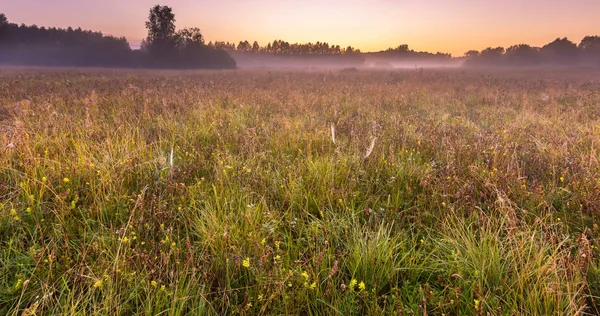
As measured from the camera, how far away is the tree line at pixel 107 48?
192 feet

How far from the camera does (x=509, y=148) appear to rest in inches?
157

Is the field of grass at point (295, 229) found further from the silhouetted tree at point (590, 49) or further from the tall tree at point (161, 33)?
the silhouetted tree at point (590, 49)

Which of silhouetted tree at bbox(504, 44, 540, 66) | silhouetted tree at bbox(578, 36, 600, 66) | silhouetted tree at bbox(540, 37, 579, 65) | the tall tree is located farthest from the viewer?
silhouetted tree at bbox(504, 44, 540, 66)

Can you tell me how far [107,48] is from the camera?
2477 inches

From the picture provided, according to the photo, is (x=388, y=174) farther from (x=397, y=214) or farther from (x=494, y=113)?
(x=494, y=113)

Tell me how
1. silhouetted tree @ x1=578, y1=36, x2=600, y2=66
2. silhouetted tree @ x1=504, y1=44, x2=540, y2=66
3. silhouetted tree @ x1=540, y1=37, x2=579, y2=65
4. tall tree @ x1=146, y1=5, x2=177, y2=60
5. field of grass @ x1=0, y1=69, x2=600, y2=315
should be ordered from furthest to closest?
silhouetted tree @ x1=504, y1=44, x2=540, y2=66 < silhouetted tree @ x1=540, y1=37, x2=579, y2=65 < silhouetted tree @ x1=578, y1=36, x2=600, y2=66 < tall tree @ x1=146, y1=5, x2=177, y2=60 < field of grass @ x1=0, y1=69, x2=600, y2=315

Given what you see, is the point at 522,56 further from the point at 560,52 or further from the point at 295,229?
the point at 295,229

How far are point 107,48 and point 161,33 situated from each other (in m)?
14.5

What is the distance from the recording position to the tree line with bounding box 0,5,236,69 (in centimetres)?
5856

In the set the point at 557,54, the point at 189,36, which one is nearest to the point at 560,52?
the point at 557,54

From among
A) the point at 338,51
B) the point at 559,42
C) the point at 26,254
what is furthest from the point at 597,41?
the point at 26,254

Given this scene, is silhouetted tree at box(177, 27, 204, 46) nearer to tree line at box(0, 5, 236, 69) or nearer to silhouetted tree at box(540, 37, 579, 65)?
tree line at box(0, 5, 236, 69)

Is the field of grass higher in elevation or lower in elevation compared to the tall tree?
lower

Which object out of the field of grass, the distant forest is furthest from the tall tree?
the field of grass
